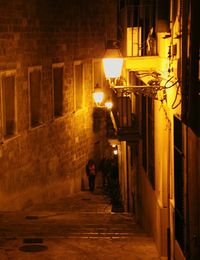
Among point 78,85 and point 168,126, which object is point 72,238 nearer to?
point 168,126

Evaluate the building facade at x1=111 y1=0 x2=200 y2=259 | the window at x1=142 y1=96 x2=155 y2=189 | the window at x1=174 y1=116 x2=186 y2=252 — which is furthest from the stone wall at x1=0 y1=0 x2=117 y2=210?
the window at x1=174 y1=116 x2=186 y2=252

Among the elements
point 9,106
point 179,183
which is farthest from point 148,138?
point 9,106

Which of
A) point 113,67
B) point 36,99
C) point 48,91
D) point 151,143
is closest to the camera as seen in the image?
point 113,67

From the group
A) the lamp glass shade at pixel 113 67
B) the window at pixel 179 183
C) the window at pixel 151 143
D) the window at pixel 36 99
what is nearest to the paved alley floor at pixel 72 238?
the window at pixel 151 143

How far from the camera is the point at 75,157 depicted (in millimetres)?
22000

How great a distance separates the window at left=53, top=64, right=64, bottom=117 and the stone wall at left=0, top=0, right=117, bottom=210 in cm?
29

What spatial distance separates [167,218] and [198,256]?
324cm

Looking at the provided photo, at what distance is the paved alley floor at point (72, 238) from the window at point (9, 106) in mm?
2688

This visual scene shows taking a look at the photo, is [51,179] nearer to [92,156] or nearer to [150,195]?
[92,156]

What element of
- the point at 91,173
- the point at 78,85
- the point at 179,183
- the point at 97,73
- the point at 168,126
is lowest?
the point at 91,173

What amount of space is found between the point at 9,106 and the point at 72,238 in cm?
599

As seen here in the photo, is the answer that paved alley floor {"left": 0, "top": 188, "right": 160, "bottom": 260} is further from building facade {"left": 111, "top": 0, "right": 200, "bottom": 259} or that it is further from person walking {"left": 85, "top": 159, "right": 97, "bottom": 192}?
person walking {"left": 85, "top": 159, "right": 97, "bottom": 192}

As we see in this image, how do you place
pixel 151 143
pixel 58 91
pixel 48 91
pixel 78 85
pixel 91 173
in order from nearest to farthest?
pixel 151 143, pixel 48 91, pixel 58 91, pixel 91 173, pixel 78 85

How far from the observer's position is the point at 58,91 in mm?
20297
